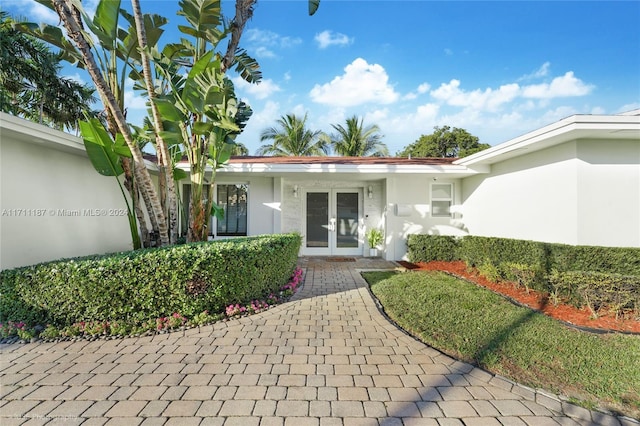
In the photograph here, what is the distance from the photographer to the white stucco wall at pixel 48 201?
464cm

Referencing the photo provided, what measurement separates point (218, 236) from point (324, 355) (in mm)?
7218

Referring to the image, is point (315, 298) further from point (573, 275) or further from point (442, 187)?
point (442, 187)

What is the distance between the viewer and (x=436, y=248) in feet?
29.8

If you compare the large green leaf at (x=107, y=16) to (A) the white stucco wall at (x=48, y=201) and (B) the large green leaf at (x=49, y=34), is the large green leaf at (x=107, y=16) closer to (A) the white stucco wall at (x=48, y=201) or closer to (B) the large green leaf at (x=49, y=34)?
(B) the large green leaf at (x=49, y=34)

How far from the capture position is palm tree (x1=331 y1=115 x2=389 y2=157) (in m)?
26.3

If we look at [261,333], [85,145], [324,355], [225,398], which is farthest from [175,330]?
[85,145]

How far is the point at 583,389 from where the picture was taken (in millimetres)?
2754

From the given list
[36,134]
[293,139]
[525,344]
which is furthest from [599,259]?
[293,139]

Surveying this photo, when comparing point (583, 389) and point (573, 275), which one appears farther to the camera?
point (573, 275)

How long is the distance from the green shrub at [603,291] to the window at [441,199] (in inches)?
197

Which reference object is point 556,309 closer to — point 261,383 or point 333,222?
point 261,383

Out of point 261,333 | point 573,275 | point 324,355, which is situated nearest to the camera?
point 324,355

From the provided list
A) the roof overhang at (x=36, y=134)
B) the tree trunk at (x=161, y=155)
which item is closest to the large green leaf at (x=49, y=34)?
the tree trunk at (x=161, y=155)

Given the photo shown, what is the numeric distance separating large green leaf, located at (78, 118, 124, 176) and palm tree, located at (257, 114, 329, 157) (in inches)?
832
